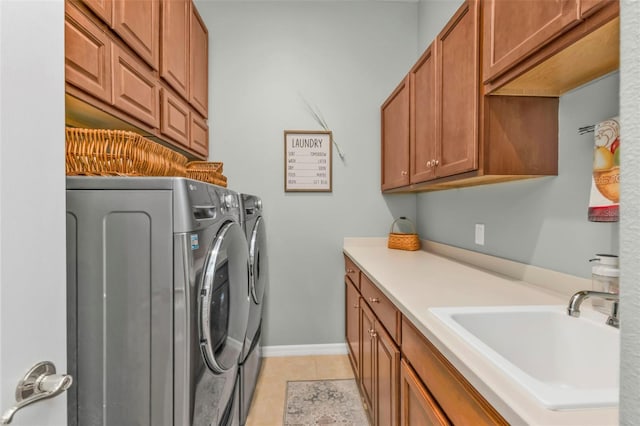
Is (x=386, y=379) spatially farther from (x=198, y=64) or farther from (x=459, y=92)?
(x=198, y=64)

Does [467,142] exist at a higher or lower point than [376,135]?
lower

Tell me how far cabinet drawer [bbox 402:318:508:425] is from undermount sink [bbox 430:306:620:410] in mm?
99

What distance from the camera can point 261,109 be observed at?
2588 millimetres

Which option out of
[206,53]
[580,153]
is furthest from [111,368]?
[206,53]

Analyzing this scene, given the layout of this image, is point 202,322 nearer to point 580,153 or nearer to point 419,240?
point 580,153

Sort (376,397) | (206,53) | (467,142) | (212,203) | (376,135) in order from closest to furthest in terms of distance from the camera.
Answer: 1. (212,203)
2. (467,142)
3. (376,397)
4. (206,53)
5. (376,135)

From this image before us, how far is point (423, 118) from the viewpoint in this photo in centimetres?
178

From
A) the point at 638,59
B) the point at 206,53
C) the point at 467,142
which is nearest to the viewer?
the point at 638,59

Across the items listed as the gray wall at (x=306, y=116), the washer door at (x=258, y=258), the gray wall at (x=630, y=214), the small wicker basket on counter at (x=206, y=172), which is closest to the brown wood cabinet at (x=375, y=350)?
the gray wall at (x=306, y=116)

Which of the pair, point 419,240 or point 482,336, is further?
point 419,240

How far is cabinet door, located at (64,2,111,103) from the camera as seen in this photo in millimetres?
1118

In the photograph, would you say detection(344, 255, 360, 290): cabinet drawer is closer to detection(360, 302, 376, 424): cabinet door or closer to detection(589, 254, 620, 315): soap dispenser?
detection(360, 302, 376, 424): cabinet door

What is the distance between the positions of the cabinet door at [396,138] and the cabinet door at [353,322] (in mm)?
822

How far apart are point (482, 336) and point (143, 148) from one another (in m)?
1.30
